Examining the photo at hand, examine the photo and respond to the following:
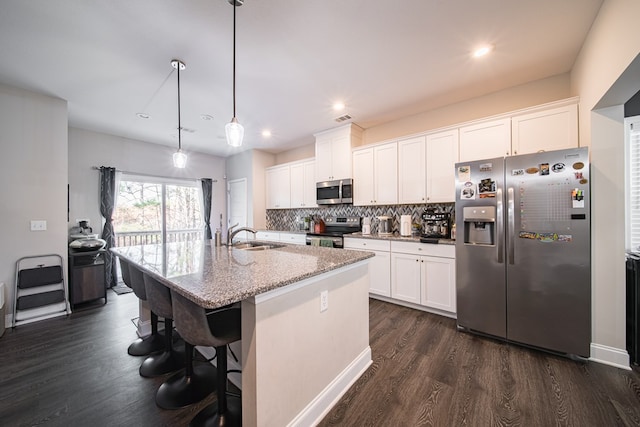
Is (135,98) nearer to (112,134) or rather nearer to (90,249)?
(112,134)

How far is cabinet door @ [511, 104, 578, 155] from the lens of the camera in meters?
2.32

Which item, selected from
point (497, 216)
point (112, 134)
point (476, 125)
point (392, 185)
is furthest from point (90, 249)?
point (476, 125)

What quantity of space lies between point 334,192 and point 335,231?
2.58 ft

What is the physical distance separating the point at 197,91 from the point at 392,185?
289 centimetres

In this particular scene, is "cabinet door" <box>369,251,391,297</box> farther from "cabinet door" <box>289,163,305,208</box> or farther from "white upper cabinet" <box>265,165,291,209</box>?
"white upper cabinet" <box>265,165,291,209</box>

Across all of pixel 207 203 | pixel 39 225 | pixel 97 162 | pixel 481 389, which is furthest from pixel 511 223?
pixel 97 162

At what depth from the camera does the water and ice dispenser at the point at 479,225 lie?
2328mm

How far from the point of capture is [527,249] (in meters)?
2.15

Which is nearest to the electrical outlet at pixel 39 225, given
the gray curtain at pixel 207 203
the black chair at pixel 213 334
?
the gray curtain at pixel 207 203

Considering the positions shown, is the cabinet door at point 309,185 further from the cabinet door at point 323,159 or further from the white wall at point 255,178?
the white wall at point 255,178

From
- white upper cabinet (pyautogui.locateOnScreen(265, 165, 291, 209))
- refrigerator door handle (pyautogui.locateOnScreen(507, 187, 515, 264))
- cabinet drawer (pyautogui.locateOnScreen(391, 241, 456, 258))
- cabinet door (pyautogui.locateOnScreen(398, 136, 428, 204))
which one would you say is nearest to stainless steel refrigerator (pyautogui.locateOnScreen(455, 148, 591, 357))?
refrigerator door handle (pyautogui.locateOnScreen(507, 187, 515, 264))

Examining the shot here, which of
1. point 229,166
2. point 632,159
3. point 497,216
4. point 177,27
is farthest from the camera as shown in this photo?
point 229,166

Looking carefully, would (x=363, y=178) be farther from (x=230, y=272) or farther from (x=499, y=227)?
(x=230, y=272)

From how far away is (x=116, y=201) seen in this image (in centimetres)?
434
